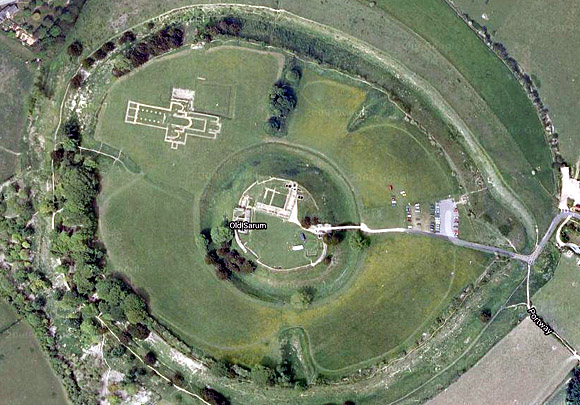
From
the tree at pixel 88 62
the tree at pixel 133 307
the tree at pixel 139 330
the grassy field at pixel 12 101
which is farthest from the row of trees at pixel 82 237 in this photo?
the tree at pixel 88 62

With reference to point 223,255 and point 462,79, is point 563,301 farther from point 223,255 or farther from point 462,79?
point 223,255

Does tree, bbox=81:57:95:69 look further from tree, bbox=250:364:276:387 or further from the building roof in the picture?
tree, bbox=250:364:276:387

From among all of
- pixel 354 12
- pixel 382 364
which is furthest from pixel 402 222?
pixel 354 12

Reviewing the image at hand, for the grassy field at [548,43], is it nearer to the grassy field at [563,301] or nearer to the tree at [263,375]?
the grassy field at [563,301]

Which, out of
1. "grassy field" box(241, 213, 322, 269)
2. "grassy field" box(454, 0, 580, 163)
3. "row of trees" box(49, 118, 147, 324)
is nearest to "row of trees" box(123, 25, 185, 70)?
"row of trees" box(49, 118, 147, 324)

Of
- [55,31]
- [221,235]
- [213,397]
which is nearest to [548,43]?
[221,235]

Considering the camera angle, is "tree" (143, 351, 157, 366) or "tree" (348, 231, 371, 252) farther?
"tree" (143, 351, 157, 366)
